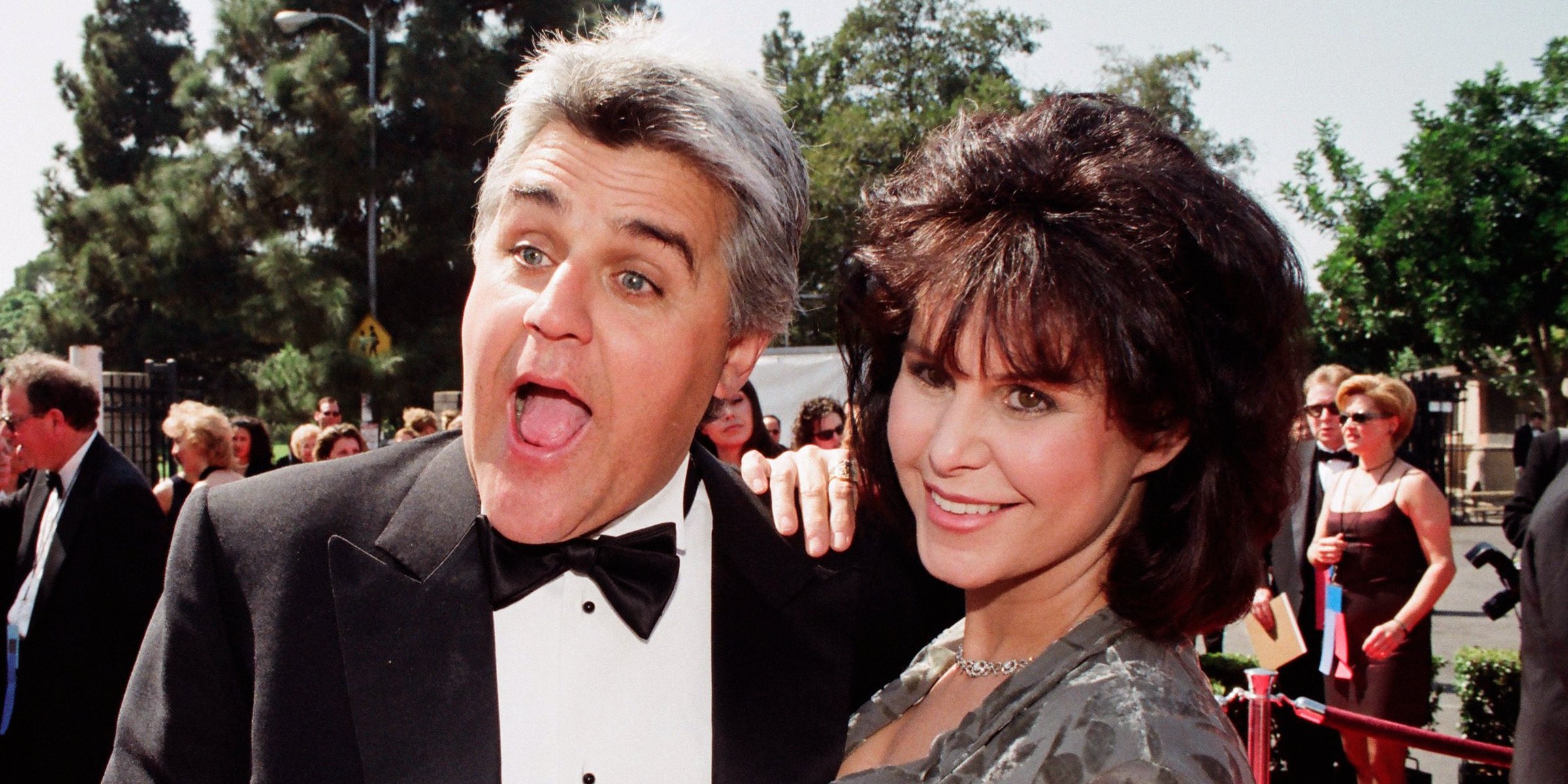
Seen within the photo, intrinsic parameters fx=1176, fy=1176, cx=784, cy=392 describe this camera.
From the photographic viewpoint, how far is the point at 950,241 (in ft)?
5.94

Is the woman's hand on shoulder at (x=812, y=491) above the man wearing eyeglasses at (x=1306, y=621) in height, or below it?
above

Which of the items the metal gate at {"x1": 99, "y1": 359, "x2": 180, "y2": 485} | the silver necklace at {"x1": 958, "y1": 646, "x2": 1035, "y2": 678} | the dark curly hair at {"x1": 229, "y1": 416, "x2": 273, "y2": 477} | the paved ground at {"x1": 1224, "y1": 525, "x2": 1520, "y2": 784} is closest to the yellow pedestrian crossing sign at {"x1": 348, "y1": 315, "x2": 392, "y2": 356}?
the metal gate at {"x1": 99, "y1": 359, "x2": 180, "y2": 485}

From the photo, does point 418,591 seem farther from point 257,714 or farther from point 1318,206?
point 1318,206

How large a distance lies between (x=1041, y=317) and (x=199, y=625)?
4.05 feet

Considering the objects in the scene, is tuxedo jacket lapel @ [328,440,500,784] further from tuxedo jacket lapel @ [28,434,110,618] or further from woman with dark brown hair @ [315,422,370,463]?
woman with dark brown hair @ [315,422,370,463]

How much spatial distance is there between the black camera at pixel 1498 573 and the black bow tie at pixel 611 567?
4.54 metres

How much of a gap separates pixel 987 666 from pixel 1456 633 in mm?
9877

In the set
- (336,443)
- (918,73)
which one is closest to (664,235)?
(336,443)

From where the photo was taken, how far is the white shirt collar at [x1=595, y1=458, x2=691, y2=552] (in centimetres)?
202

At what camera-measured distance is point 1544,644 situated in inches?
125

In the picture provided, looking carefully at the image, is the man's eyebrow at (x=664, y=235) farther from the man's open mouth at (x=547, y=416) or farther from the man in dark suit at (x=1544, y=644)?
the man in dark suit at (x=1544, y=644)

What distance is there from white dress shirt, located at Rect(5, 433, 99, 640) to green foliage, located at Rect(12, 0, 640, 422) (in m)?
12.6

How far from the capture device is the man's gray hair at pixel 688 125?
1.81 meters

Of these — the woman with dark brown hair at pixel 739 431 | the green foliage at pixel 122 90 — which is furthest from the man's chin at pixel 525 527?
the green foliage at pixel 122 90
